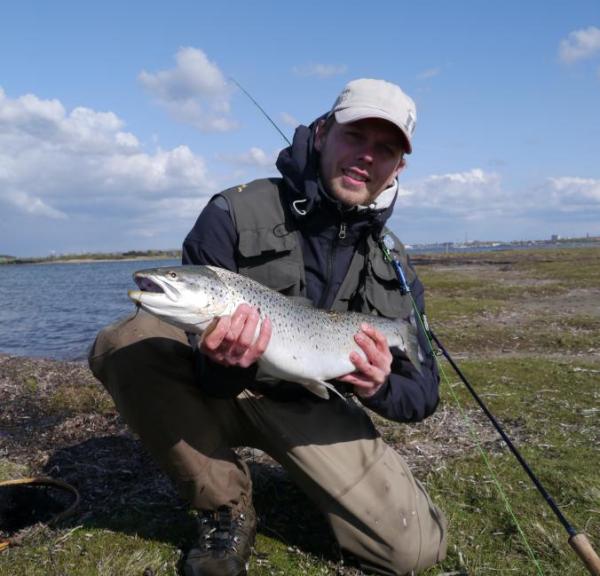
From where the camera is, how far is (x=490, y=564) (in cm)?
372

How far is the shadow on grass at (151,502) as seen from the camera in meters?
4.13

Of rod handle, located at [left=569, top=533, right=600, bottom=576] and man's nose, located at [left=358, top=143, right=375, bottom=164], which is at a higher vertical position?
man's nose, located at [left=358, top=143, right=375, bottom=164]

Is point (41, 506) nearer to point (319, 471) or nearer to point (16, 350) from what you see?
point (319, 471)

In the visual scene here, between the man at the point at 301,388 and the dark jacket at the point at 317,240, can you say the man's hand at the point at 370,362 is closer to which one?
the man at the point at 301,388

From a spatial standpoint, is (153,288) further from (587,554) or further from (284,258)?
(587,554)

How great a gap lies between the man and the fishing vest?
0.01m

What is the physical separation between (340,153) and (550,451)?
3893 millimetres

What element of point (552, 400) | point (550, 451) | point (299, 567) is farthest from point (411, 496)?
point (552, 400)

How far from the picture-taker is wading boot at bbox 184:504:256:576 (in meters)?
3.51

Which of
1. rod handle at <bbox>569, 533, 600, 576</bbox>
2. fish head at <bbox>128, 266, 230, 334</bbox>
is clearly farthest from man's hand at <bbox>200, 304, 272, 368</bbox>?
rod handle at <bbox>569, 533, 600, 576</bbox>

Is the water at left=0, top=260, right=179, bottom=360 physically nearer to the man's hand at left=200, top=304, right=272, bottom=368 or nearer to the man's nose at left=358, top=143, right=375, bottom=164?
the man's hand at left=200, top=304, right=272, bottom=368

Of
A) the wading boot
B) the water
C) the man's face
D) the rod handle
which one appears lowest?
the water

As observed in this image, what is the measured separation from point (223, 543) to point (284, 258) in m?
2.13

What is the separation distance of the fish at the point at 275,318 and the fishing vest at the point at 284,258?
0.75 ft
